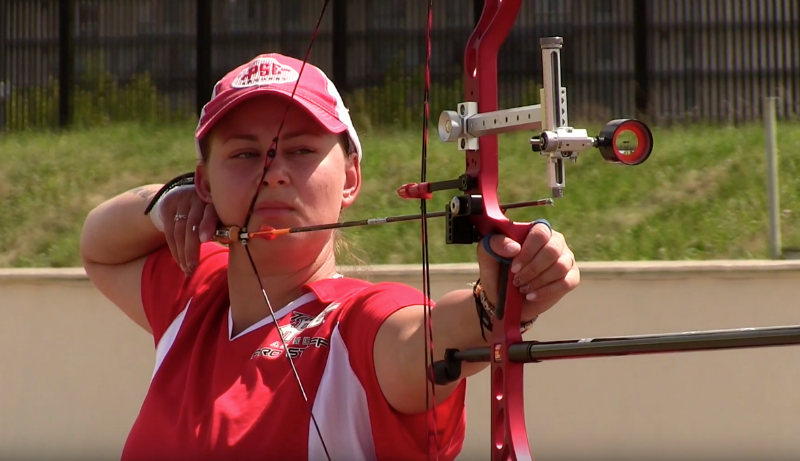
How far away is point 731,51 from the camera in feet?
18.6

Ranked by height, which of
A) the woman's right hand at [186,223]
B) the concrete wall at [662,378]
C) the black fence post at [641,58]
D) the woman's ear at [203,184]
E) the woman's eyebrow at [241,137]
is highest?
the black fence post at [641,58]

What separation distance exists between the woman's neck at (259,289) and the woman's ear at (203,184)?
0.36 feet

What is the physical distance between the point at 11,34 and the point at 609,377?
453cm

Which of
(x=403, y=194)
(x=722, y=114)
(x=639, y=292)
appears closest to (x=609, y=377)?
(x=639, y=292)

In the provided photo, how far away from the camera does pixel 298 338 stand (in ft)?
5.24

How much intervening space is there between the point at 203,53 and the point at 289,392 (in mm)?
4883

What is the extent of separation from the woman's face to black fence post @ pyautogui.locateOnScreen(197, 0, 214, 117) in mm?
4533

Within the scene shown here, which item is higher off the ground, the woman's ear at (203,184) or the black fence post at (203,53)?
the black fence post at (203,53)

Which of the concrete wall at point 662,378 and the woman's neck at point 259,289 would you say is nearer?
the woman's neck at point 259,289

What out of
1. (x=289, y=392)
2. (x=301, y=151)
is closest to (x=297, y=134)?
(x=301, y=151)

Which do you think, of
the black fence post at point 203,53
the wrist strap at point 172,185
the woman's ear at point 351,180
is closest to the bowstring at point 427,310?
the woman's ear at point 351,180

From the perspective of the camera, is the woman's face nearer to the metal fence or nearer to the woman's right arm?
the woman's right arm

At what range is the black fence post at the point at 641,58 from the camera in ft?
18.4

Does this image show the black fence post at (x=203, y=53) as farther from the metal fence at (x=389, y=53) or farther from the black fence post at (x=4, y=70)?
the black fence post at (x=4, y=70)
